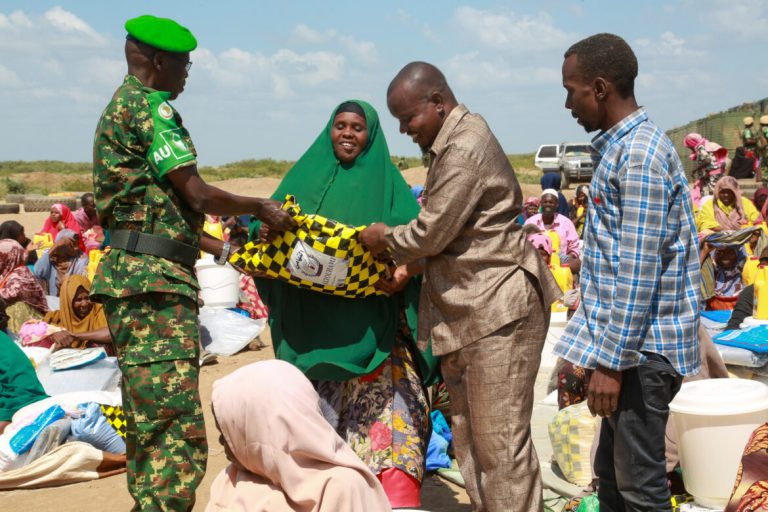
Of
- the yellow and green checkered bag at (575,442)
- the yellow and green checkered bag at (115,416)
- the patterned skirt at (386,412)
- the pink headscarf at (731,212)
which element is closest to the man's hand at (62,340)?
the yellow and green checkered bag at (115,416)

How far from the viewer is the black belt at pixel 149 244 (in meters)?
3.59

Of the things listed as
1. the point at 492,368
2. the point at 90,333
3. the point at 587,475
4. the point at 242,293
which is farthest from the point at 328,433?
the point at 242,293

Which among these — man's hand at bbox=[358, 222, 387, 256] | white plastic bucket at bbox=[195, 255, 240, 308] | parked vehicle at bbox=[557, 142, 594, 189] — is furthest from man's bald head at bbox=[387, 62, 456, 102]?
parked vehicle at bbox=[557, 142, 594, 189]

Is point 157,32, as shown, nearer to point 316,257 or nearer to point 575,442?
point 316,257

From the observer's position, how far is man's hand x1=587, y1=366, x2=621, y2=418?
2898 millimetres

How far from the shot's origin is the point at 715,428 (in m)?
3.98

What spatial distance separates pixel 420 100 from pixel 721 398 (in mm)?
1825

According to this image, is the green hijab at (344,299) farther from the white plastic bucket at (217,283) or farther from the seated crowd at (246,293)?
the white plastic bucket at (217,283)

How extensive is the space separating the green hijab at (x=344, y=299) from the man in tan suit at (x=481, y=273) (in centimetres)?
71

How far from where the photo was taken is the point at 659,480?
2.94 m

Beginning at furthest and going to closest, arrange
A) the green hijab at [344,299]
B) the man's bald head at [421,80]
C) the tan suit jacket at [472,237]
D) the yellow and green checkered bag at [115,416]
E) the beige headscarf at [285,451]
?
the yellow and green checkered bag at [115,416] → the green hijab at [344,299] → the man's bald head at [421,80] → the tan suit jacket at [472,237] → the beige headscarf at [285,451]

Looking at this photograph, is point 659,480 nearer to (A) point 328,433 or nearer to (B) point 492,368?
(B) point 492,368

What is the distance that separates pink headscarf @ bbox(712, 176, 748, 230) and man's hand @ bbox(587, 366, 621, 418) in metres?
7.61

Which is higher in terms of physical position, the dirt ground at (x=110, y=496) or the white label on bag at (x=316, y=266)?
the white label on bag at (x=316, y=266)
